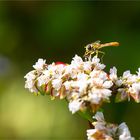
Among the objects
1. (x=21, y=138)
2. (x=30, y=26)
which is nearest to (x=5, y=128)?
(x=21, y=138)

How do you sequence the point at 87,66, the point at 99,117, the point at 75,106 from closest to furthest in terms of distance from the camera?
the point at 75,106, the point at 99,117, the point at 87,66

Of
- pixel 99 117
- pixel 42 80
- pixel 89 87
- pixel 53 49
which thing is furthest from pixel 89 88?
pixel 53 49

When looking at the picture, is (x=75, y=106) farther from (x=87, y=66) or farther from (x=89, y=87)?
(x=87, y=66)

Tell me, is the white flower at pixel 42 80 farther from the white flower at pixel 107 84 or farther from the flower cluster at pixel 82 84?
the white flower at pixel 107 84

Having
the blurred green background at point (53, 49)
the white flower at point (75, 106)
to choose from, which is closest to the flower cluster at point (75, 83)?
the white flower at point (75, 106)

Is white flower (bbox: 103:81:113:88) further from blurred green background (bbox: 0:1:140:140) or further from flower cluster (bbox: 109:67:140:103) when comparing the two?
blurred green background (bbox: 0:1:140:140)

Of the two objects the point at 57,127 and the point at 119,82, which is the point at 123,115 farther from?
the point at 119,82
